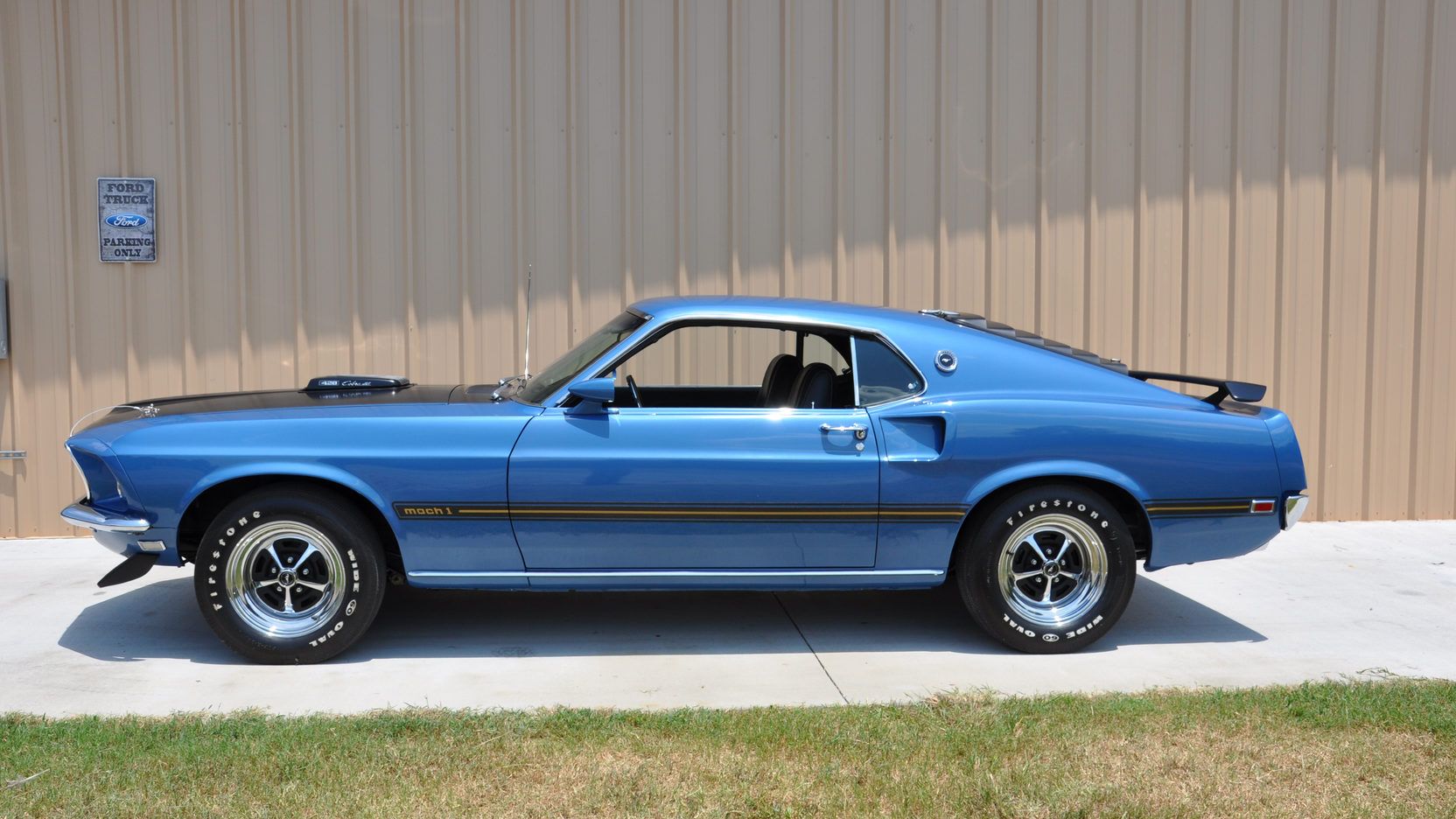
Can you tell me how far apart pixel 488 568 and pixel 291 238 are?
11.7 ft

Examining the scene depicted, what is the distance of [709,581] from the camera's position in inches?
219

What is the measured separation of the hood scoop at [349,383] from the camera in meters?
6.27

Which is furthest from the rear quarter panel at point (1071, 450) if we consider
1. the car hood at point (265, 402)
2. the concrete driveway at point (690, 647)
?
the car hood at point (265, 402)

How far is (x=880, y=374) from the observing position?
5672 mm

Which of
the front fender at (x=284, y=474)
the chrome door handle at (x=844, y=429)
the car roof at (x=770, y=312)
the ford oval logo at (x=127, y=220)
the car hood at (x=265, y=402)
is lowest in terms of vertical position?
the front fender at (x=284, y=474)

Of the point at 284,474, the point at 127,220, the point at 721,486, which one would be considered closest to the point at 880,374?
the point at 721,486

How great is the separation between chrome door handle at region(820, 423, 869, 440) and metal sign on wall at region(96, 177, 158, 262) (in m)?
4.69

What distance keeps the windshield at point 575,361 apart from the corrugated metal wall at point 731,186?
2.29 metres

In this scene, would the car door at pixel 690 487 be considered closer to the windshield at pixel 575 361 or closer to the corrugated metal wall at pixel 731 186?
the windshield at pixel 575 361

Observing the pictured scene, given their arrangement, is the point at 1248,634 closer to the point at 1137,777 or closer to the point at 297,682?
the point at 1137,777

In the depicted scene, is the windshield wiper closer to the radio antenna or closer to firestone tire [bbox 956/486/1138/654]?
the radio antenna

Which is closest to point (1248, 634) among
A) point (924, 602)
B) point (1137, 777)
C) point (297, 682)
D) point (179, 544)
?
point (924, 602)

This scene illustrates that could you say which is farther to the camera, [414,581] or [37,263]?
[37,263]

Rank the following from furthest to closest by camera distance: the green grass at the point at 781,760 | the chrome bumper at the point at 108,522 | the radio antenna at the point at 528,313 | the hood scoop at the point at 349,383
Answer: the radio antenna at the point at 528,313 → the hood scoop at the point at 349,383 → the chrome bumper at the point at 108,522 → the green grass at the point at 781,760
